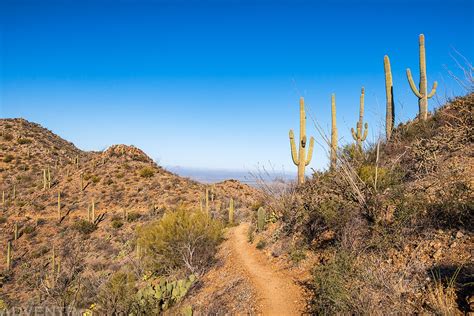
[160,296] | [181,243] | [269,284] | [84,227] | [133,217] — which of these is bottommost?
[84,227]

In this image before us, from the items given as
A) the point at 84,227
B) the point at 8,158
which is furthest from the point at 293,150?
the point at 8,158

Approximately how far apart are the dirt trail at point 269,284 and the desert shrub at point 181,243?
39.8 inches

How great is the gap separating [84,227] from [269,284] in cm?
2091

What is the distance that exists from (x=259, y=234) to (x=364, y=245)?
6.29m

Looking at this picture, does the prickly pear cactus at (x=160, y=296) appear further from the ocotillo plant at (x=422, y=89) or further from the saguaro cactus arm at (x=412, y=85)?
the saguaro cactus arm at (x=412, y=85)

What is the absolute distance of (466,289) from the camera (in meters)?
4.55

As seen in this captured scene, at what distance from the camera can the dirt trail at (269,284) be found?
22.9 feet

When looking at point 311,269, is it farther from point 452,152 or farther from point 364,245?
point 452,152

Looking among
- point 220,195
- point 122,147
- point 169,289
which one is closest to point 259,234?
point 169,289

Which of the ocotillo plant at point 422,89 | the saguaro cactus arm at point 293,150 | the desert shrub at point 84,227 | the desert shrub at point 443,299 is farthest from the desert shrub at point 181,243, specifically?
the desert shrub at point 84,227

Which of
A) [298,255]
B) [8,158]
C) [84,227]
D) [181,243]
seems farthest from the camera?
[8,158]

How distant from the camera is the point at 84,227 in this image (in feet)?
83.0

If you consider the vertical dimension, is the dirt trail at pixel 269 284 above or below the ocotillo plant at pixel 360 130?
below

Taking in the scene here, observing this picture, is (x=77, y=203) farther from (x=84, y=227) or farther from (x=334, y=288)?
(x=334, y=288)
